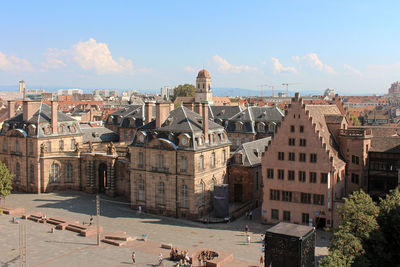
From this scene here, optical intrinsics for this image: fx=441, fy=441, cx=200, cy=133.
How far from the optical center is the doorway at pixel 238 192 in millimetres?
75156

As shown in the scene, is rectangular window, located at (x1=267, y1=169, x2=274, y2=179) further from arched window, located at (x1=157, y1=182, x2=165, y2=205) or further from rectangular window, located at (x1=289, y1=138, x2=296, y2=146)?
arched window, located at (x1=157, y1=182, x2=165, y2=205)

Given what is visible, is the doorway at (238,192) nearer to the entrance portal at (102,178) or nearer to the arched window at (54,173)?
the entrance portal at (102,178)

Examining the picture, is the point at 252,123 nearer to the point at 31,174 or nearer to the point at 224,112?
the point at 224,112

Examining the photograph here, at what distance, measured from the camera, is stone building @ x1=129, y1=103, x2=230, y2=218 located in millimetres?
66875

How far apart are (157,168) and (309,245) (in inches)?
1594

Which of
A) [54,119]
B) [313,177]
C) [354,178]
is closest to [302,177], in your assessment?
[313,177]

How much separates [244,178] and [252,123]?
24.7 m

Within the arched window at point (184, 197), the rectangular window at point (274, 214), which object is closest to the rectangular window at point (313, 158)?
the rectangular window at point (274, 214)

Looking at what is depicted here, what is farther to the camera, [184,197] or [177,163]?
[184,197]

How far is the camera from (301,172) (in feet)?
202

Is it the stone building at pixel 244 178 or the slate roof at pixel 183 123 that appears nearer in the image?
the slate roof at pixel 183 123

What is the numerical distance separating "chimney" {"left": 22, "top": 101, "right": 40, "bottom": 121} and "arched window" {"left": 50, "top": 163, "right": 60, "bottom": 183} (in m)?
10.6

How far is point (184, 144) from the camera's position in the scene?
66750 millimetres

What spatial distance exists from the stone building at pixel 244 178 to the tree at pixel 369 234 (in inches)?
1122
